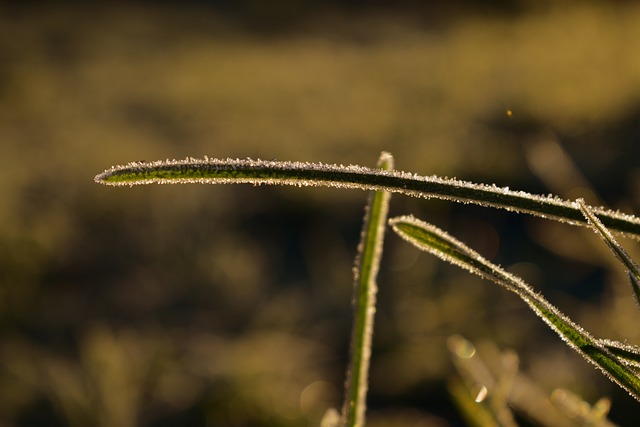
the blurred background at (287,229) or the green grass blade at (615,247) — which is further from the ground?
the blurred background at (287,229)

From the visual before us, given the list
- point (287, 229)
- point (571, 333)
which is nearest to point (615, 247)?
point (571, 333)

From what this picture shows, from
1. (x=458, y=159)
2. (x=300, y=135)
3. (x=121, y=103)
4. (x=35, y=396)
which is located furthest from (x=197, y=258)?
(x=121, y=103)

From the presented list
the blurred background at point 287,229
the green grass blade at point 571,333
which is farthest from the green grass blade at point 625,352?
the blurred background at point 287,229

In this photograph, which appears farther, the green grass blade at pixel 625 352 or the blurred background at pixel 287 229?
the blurred background at pixel 287 229

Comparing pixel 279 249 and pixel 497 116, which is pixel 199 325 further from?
pixel 497 116

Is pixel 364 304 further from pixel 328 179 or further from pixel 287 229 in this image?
pixel 287 229

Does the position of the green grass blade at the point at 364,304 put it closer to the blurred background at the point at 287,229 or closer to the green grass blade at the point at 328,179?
the green grass blade at the point at 328,179

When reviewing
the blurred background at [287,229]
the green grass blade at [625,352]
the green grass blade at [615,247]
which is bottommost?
the green grass blade at [625,352]
